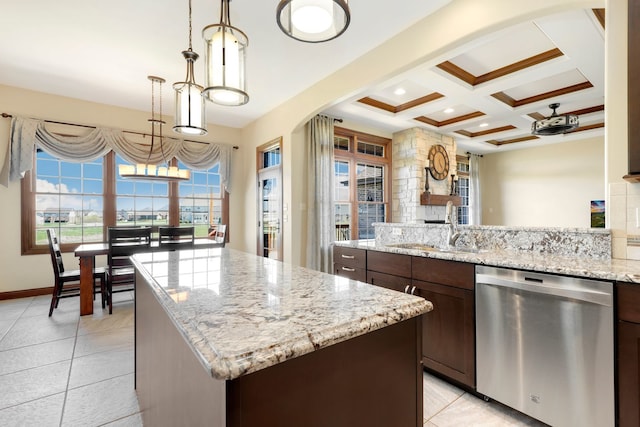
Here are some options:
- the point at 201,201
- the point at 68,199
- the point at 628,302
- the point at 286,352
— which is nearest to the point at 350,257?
the point at 628,302

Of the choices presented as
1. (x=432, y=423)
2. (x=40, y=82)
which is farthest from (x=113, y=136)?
(x=432, y=423)

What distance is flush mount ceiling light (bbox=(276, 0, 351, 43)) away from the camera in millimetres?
1218

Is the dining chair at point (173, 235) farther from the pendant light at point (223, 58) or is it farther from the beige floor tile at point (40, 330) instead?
the pendant light at point (223, 58)

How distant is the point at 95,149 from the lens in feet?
14.5

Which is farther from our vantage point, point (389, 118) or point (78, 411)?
point (389, 118)

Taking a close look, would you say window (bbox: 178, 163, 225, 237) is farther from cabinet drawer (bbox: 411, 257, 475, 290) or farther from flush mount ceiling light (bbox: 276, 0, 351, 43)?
flush mount ceiling light (bbox: 276, 0, 351, 43)

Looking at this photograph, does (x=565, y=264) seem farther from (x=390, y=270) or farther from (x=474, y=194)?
(x=474, y=194)

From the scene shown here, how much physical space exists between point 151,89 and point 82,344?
10.6 feet

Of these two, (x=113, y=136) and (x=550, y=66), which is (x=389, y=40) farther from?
(x=113, y=136)

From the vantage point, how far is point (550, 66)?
3262 mm

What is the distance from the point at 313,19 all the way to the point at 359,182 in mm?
4323

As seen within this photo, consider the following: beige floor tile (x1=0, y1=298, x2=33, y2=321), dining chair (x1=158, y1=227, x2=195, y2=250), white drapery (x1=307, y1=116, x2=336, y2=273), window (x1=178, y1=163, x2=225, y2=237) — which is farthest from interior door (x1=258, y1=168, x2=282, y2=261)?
beige floor tile (x1=0, y1=298, x2=33, y2=321)

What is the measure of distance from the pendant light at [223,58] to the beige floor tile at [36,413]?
6.76 ft

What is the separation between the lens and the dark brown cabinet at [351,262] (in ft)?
8.77
